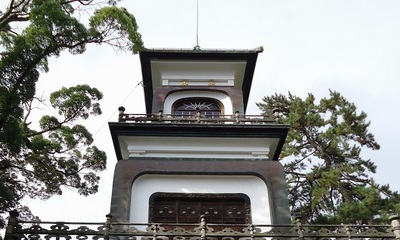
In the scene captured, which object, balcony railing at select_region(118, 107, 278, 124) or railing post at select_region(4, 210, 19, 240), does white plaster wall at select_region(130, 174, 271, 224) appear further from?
railing post at select_region(4, 210, 19, 240)

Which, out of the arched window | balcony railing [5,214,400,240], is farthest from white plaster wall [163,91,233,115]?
balcony railing [5,214,400,240]

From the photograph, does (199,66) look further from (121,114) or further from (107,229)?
(107,229)

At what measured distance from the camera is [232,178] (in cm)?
1155

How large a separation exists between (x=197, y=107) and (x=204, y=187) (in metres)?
3.50

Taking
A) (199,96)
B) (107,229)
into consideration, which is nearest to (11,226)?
(107,229)

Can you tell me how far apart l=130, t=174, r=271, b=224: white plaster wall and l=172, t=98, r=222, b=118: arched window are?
114 inches

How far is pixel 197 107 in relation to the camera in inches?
555

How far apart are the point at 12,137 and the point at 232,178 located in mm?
5584

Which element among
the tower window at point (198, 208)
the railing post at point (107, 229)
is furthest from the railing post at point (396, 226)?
the railing post at point (107, 229)

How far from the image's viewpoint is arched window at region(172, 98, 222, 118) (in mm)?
13961

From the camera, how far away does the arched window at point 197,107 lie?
13961 millimetres

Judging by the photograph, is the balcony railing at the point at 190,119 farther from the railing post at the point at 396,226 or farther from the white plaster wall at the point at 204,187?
the railing post at the point at 396,226

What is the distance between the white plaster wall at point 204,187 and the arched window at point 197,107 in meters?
2.90

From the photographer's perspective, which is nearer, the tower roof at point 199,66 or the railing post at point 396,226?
the railing post at point 396,226
